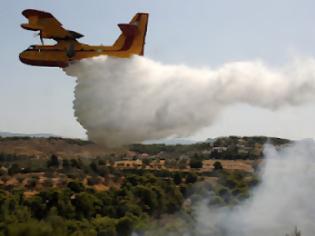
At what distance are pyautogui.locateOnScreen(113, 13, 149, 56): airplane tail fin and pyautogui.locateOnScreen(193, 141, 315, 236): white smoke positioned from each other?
2066 centimetres

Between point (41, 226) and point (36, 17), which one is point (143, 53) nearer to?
point (36, 17)

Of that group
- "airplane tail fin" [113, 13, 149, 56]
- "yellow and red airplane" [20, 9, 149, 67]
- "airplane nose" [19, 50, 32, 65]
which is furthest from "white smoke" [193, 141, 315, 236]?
"airplane nose" [19, 50, 32, 65]

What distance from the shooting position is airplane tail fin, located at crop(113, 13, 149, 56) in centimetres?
4679

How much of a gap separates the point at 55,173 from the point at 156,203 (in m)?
45.4

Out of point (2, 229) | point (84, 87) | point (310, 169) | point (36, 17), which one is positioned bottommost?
point (2, 229)

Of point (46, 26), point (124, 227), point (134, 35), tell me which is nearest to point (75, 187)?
point (124, 227)

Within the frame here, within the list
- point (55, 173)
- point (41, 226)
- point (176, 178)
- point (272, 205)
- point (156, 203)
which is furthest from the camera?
point (55, 173)

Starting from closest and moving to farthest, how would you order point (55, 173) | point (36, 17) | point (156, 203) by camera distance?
point (36, 17), point (156, 203), point (55, 173)

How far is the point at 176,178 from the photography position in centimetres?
9944

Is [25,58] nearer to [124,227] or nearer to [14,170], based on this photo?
[124,227]

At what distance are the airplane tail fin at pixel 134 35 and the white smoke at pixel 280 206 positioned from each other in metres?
20.7

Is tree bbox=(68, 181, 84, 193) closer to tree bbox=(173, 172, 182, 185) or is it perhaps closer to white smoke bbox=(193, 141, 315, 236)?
tree bbox=(173, 172, 182, 185)

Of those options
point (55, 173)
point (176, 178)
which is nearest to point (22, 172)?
point (55, 173)

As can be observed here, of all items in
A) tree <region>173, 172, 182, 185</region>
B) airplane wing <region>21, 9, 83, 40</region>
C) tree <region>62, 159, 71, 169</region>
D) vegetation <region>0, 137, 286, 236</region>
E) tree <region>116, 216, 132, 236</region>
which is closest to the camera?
airplane wing <region>21, 9, 83, 40</region>
